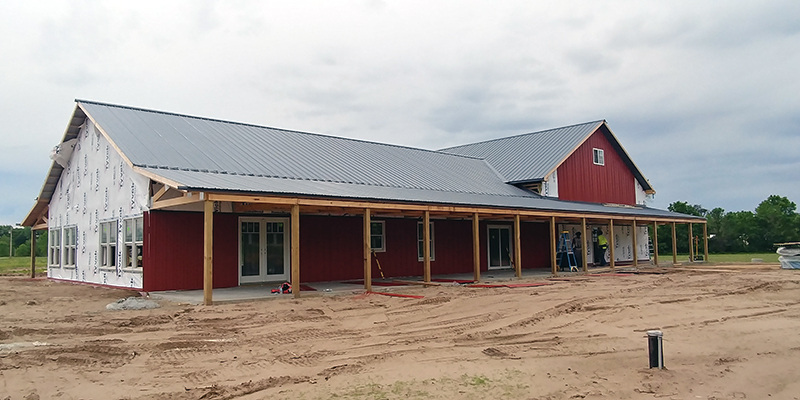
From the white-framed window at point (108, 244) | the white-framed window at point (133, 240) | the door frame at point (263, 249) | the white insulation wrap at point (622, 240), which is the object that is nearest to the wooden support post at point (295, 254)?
the door frame at point (263, 249)

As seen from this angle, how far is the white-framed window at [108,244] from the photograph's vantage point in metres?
15.7

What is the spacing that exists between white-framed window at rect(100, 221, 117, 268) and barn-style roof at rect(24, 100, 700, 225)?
8.12ft

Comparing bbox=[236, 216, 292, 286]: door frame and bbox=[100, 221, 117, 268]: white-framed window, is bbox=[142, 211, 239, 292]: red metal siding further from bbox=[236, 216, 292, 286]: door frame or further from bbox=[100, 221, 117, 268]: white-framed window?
bbox=[100, 221, 117, 268]: white-framed window

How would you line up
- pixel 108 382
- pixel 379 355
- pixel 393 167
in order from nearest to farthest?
pixel 108 382 < pixel 379 355 < pixel 393 167

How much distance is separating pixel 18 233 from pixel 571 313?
79.4 meters

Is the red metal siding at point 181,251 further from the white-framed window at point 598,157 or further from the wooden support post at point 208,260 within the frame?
the white-framed window at point 598,157

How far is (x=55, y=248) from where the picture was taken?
20.3 metres

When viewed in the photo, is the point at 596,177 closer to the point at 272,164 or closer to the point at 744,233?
the point at 272,164

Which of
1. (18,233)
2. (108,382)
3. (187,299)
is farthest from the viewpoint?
(18,233)

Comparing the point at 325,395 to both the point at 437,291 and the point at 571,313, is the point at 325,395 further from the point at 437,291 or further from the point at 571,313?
the point at 437,291

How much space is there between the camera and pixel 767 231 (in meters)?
43.8

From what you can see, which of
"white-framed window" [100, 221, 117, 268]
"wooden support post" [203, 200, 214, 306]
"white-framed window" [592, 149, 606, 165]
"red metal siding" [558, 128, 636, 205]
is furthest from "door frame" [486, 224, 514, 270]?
"wooden support post" [203, 200, 214, 306]

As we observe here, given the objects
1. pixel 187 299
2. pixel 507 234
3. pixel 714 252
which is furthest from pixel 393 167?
pixel 714 252

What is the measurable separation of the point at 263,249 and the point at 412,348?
9187mm
